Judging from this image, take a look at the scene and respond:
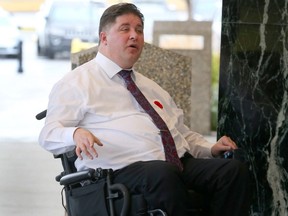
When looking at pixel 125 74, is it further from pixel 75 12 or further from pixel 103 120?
pixel 75 12

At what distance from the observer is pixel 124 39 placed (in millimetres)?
3510

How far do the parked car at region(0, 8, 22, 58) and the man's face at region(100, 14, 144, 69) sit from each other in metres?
3.88

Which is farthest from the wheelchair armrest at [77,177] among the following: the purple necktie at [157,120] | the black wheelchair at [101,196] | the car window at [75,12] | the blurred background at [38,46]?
the car window at [75,12]

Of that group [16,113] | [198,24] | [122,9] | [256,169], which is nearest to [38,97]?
[16,113]

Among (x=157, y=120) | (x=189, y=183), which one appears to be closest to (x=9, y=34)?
(x=157, y=120)

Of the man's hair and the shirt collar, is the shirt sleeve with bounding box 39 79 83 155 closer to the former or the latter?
the shirt collar

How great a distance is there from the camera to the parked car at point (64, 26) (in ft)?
24.3

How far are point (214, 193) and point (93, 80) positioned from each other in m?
0.74

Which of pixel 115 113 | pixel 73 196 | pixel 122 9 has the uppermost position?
pixel 122 9

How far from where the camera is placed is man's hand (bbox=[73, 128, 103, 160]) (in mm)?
3121

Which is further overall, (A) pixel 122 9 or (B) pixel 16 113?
(B) pixel 16 113

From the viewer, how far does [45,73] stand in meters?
7.53

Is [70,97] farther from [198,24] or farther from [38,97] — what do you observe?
[198,24]

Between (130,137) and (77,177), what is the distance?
31 centimetres
